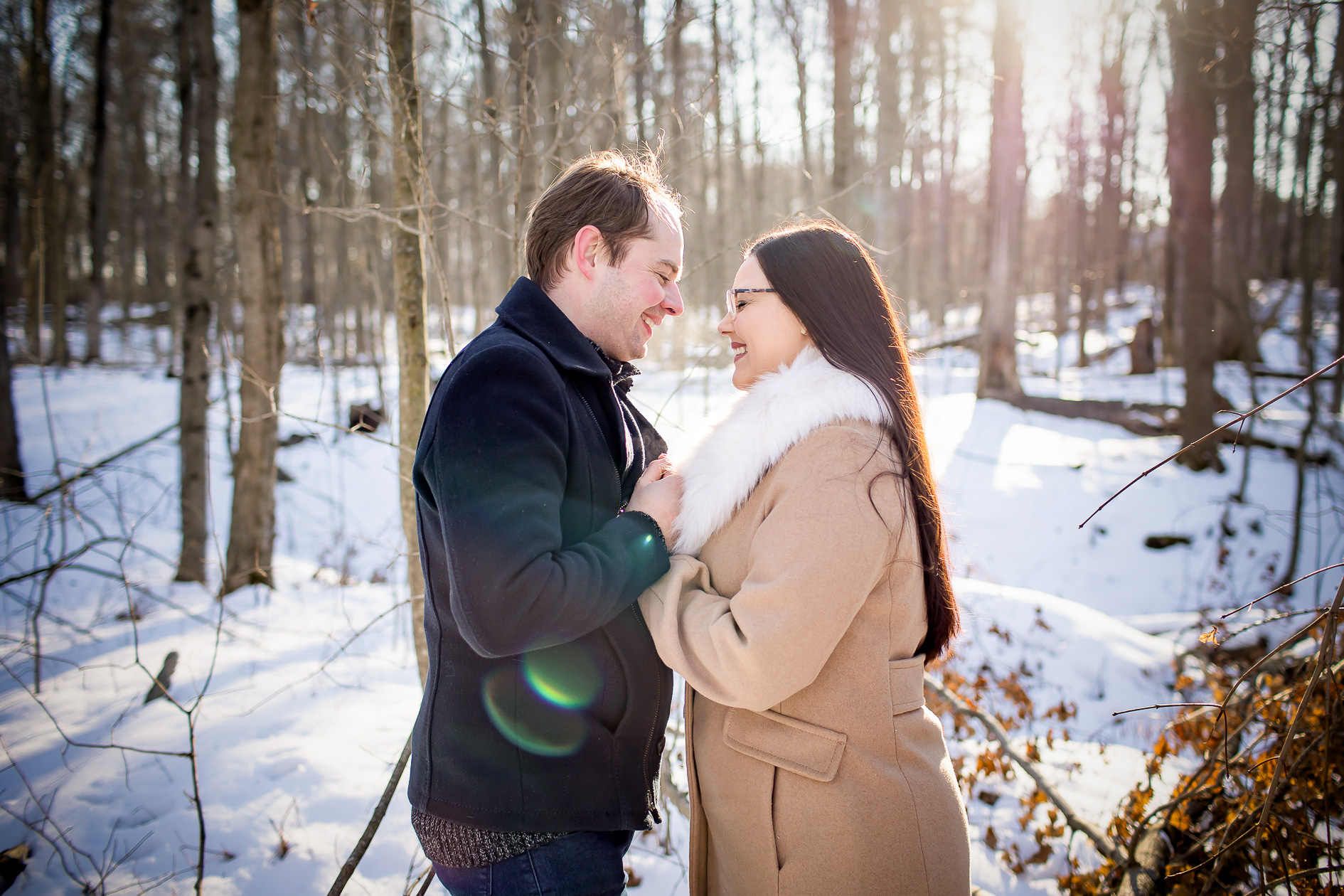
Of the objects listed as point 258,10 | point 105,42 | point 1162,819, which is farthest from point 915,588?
point 105,42

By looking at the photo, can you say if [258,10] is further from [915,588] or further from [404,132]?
[915,588]

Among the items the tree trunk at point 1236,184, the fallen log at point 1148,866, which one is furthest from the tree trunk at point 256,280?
the tree trunk at point 1236,184

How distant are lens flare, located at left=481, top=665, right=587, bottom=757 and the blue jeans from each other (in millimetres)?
208

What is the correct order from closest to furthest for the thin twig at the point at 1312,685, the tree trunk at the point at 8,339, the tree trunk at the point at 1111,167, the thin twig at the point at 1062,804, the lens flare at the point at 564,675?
the thin twig at the point at 1312,685 < the lens flare at the point at 564,675 < the thin twig at the point at 1062,804 < the tree trunk at the point at 8,339 < the tree trunk at the point at 1111,167

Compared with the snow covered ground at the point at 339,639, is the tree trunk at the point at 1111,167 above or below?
above

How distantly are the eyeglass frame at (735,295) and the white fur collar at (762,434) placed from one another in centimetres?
23

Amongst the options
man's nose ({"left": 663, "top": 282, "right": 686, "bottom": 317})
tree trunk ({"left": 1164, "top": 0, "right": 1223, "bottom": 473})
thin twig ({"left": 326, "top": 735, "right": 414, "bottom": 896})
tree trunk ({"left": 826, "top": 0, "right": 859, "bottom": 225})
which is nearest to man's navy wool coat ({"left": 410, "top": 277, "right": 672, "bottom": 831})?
man's nose ({"left": 663, "top": 282, "right": 686, "bottom": 317})

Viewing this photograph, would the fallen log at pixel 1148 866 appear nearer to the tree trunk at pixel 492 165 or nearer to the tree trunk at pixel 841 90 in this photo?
the tree trunk at pixel 492 165

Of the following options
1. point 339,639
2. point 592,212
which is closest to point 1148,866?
point 592,212

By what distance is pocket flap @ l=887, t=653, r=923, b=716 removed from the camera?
4.79 feet

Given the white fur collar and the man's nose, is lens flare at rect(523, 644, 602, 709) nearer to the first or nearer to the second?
the white fur collar

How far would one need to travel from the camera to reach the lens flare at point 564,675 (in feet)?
4.54

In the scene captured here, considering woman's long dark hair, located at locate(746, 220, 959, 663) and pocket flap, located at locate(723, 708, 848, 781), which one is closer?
pocket flap, located at locate(723, 708, 848, 781)

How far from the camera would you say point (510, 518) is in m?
1.19
